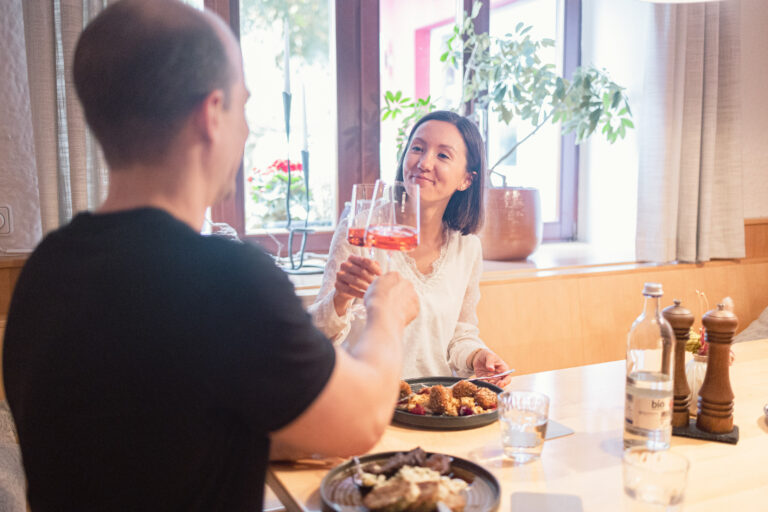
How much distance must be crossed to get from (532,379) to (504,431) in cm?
47

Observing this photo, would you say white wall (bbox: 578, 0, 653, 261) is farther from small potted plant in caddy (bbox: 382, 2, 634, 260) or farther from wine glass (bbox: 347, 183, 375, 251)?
wine glass (bbox: 347, 183, 375, 251)

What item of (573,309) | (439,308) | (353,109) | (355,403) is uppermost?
(353,109)

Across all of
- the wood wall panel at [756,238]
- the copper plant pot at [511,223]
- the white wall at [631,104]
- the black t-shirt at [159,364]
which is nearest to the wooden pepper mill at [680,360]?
the black t-shirt at [159,364]

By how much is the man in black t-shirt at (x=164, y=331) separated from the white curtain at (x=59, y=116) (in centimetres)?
123

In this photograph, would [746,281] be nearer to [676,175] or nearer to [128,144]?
[676,175]

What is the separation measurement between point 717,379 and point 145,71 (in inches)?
41.6

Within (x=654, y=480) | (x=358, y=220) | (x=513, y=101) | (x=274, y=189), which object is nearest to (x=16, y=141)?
(x=274, y=189)

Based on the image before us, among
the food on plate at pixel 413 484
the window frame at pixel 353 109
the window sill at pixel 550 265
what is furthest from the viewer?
the window frame at pixel 353 109

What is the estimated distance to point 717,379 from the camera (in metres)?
1.18

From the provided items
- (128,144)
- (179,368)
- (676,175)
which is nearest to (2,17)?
(128,144)

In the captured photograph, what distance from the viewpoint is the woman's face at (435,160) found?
1.89 metres

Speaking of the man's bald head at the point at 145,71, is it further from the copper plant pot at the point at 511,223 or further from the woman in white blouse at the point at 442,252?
the copper plant pot at the point at 511,223

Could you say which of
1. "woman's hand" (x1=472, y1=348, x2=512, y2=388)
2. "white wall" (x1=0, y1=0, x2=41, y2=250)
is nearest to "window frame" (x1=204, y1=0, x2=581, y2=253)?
"white wall" (x1=0, y1=0, x2=41, y2=250)

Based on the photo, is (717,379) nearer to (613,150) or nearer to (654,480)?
(654,480)
